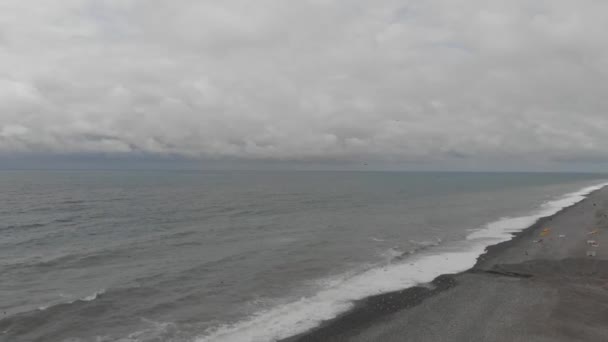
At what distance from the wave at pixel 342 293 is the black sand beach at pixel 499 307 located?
116 cm

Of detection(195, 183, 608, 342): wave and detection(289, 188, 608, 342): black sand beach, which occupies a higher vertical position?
detection(289, 188, 608, 342): black sand beach

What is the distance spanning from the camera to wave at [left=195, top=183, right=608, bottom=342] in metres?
23.0

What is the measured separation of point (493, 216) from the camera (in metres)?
78.4

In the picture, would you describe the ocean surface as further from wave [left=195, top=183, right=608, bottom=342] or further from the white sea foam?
the white sea foam

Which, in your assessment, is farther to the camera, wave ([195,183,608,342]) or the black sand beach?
wave ([195,183,608,342])

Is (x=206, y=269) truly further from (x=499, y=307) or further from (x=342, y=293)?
(x=499, y=307)

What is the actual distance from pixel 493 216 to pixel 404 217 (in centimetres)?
1873

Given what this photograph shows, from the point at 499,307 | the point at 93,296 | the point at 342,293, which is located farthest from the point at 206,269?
the point at 499,307

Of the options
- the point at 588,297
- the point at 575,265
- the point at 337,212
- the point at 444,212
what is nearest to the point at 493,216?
the point at 444,212

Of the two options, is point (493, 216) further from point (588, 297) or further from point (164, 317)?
point (164, 317)

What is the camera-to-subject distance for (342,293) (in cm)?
2991

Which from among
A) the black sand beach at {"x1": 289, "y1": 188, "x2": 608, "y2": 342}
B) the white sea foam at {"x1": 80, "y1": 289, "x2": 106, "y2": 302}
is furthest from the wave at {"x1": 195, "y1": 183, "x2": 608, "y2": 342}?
the white sea foam at {"x1": 80, "y1": 289, "x2": 106, "y2": 302}

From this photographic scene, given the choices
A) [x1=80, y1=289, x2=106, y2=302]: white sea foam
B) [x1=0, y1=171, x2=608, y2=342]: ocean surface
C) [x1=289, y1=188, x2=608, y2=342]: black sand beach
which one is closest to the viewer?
[x1=289, y1=188, x2=608, y2=342]: black sand beach

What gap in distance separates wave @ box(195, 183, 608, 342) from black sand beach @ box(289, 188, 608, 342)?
1157mm
